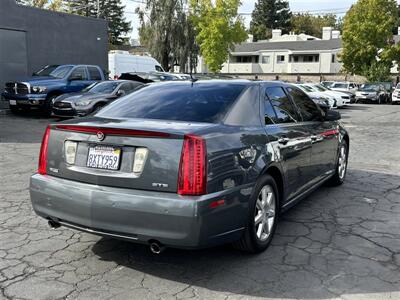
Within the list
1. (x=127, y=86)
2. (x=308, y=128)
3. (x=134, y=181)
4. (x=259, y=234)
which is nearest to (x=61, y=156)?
(x=134, y=181)

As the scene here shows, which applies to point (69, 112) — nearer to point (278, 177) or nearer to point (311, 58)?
point (278, 177)

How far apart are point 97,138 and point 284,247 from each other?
2097 mm

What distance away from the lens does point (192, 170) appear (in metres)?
3.45

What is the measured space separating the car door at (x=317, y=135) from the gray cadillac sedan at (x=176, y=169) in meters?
0.74

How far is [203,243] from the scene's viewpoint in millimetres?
3494

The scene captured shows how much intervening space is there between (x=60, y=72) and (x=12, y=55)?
3.40 metres

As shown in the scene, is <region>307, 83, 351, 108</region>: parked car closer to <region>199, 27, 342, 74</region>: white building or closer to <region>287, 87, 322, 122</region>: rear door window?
<region>287, 87, 322, 122</region>: rear door window

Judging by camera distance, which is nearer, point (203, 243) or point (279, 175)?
point (203, 243)

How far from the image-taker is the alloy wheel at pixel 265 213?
419 centimetres

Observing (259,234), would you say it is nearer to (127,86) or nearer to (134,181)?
(134,181)

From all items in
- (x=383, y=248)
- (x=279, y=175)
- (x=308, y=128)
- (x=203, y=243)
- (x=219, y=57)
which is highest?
(x=219, y=57)

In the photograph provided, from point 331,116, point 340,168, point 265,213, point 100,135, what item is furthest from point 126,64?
point 100,135

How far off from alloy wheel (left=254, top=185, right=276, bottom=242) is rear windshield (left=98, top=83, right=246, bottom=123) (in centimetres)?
84

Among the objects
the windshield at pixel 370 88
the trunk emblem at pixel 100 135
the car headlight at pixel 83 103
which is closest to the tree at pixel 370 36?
the windshield at pixel 370 88
